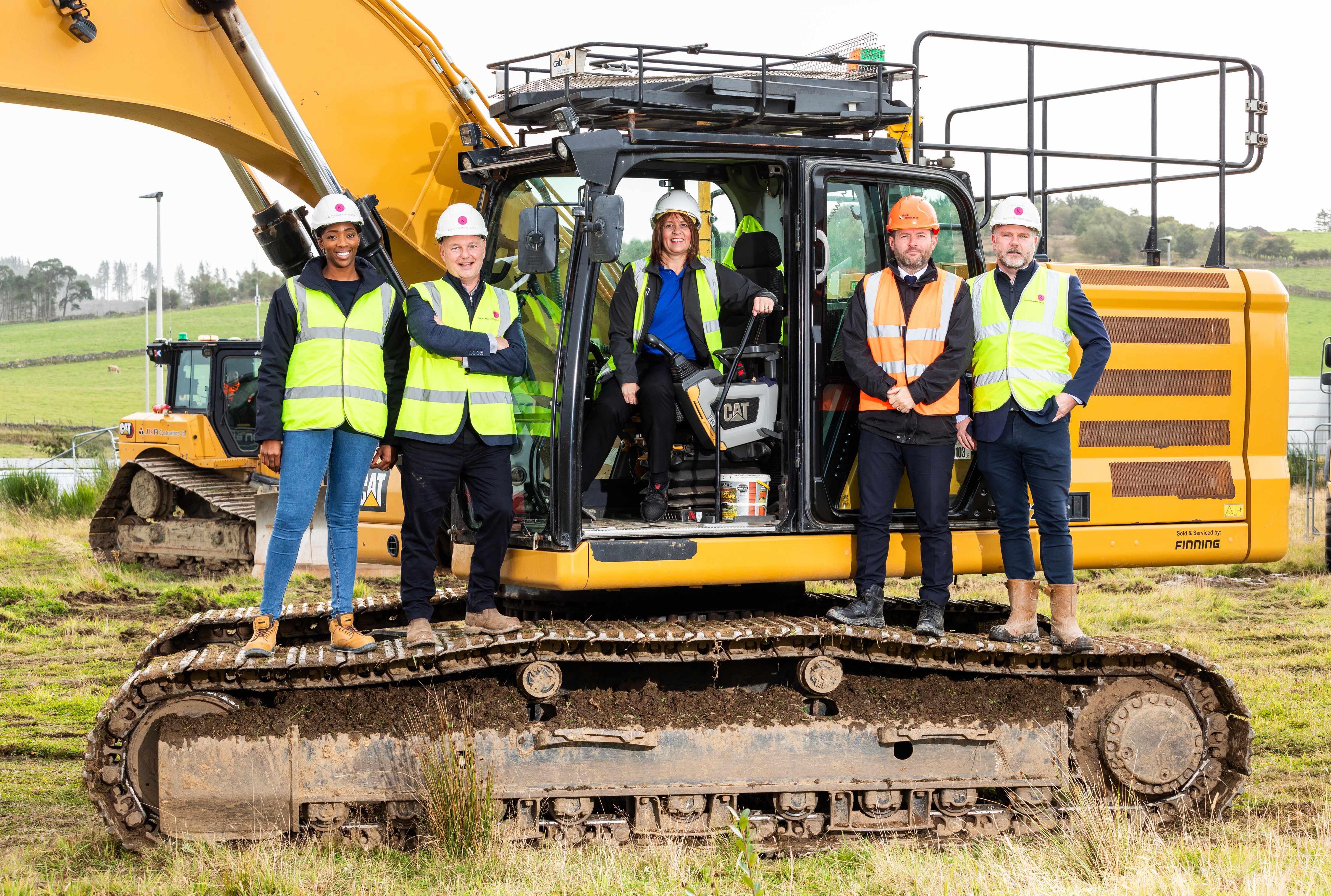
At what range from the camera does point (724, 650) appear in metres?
5.57

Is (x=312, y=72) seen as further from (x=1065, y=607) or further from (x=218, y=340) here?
(x=218, y=340)

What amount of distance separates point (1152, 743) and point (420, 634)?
356 centimetres

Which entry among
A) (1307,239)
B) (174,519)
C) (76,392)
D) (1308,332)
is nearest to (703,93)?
(174,519)

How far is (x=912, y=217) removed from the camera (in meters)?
5.61

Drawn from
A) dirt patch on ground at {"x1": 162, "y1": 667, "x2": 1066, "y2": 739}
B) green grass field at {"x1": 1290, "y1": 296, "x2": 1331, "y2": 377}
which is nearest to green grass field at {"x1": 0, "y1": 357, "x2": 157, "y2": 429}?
dirt patch on ground at {"x1": 162, "y1": 667, "x2": 1066, "y2": 739}

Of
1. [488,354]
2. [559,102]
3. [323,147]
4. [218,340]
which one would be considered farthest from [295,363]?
[218,340]

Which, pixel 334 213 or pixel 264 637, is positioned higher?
pixel 334 213

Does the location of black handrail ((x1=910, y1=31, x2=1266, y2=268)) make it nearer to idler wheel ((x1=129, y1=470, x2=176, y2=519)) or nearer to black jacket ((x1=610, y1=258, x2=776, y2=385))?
black jacket ((x1=610, y1=258, x2=776, y2=385))

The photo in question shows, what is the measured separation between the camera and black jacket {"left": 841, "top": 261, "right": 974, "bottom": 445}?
555 cm

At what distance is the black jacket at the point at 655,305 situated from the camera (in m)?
5.62

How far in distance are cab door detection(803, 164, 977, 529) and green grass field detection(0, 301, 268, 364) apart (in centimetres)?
7296

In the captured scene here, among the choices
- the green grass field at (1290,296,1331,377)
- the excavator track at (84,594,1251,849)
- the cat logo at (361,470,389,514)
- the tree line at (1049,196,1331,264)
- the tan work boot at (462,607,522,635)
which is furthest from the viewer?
the tree line at (1049,196,1331,264)

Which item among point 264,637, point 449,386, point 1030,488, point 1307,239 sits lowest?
point 264,637

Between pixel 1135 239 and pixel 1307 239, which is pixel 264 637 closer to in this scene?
pixel 1135 239
